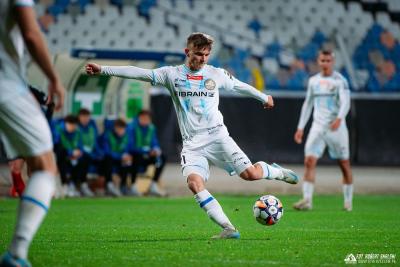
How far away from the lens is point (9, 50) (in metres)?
5.93

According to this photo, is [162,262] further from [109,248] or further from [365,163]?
[365,163]

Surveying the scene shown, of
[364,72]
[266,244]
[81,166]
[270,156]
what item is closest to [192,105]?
[266,244]

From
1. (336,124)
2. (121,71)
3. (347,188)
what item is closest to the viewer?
(121,71)

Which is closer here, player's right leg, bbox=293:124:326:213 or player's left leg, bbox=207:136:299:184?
player's left leg, bbox=207:136:299:184

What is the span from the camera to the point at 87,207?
46.7ft

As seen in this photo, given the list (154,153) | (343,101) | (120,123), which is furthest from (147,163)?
(343,101)

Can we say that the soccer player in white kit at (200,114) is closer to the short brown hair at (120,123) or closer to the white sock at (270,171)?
the white sock at (270,171)

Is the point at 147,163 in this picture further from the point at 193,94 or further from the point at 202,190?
the point at 202,190

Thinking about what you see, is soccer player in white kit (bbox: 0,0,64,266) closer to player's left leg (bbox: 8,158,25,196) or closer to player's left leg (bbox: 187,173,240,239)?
player's left leg (bbox: 187,173,240,239)


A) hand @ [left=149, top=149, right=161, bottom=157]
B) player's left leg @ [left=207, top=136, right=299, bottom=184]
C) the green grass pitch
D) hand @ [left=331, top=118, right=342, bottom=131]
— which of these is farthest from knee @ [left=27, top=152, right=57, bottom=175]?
hand @ [left=149, top=149, right=161, bottom=157]

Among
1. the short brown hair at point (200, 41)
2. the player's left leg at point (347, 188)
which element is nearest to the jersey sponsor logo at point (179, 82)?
the short brown hair at point (200, 41)

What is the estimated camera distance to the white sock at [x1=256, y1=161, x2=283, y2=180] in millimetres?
9406

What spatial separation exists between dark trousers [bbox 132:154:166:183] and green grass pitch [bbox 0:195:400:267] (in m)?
2.70

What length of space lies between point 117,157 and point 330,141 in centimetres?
519
